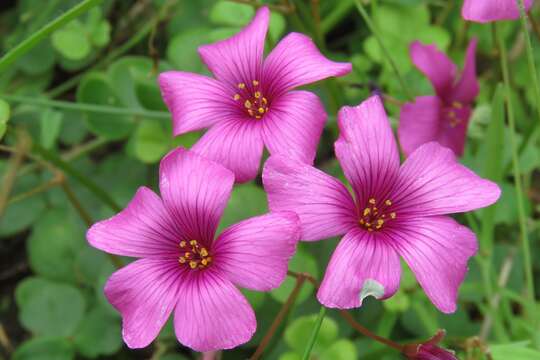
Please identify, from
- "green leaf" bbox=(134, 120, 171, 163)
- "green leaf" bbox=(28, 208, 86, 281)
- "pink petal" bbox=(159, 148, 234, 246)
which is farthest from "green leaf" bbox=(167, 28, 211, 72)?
"pink petal" bbox=(159, 148, 234, 246)

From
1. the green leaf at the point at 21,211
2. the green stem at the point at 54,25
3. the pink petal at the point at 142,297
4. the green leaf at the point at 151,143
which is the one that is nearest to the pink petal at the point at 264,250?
the pink petal at the point at 142,297

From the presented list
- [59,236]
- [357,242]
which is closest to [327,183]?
[357,242]

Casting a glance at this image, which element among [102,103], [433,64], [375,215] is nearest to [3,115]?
[102,103]

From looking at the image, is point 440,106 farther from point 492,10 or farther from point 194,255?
point 194,255

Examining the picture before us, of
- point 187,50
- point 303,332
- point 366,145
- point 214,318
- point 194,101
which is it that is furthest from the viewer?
point 187,50

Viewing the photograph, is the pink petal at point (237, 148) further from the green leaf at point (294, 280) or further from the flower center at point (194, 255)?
the green leaf at point (294, 280)
